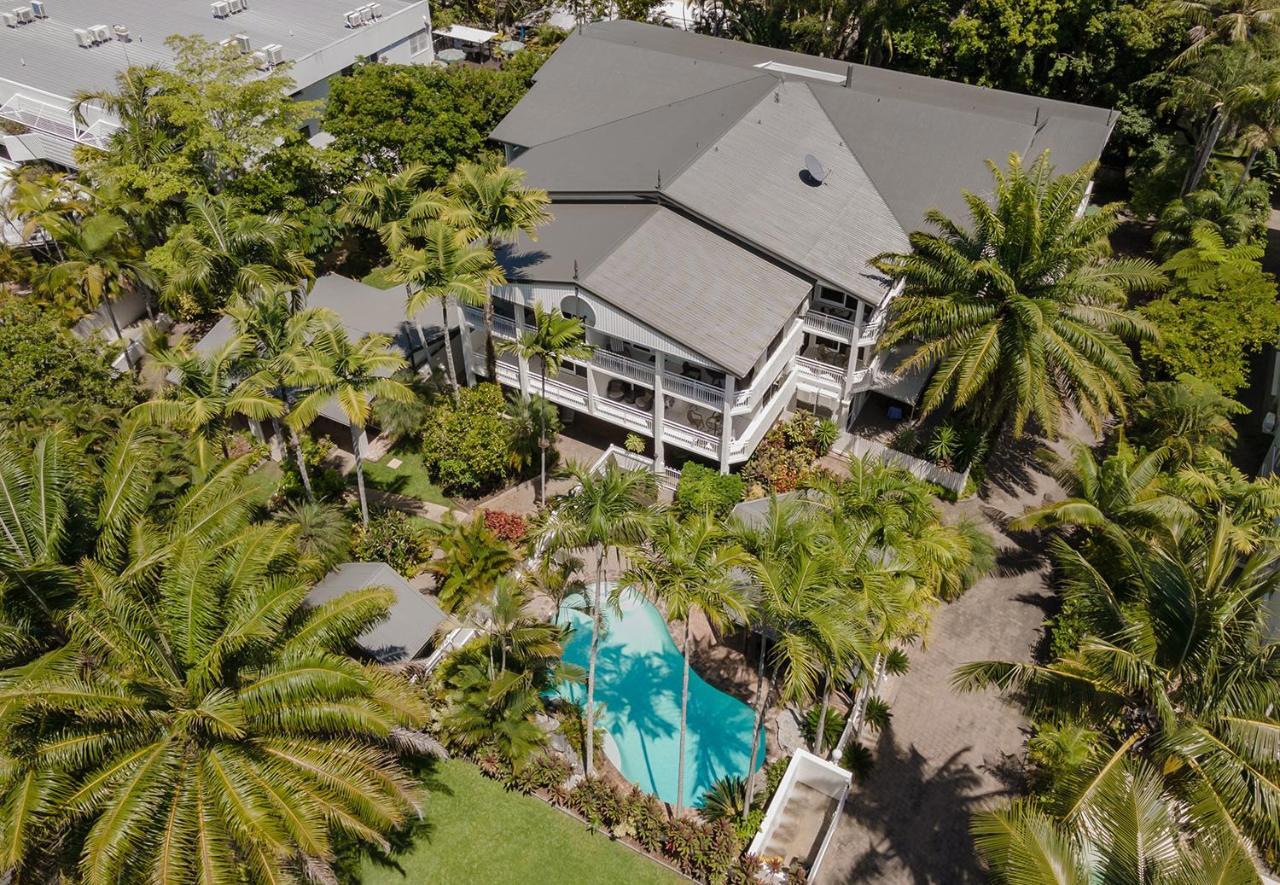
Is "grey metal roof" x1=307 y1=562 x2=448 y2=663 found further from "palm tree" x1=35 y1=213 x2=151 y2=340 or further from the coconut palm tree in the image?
"palm tree" x1=35 y1=213 x2=151 y2=340

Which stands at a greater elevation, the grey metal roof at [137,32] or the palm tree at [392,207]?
the grey metal roof at [137,32]

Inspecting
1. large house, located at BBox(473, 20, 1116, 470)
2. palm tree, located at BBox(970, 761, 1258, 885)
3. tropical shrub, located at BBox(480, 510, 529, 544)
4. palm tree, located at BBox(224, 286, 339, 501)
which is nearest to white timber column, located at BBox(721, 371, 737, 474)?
large house, located at BBox(473, 20, 1116, 470)

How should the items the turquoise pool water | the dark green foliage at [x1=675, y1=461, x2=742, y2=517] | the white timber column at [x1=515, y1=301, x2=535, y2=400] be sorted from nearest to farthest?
1. the turquoise pool water
2. the dark green foliage at [x1=675, y1=461, x2=742, y2=517]
3. the white timber column at [x1=515, y1=301, x2=535, y2=400]

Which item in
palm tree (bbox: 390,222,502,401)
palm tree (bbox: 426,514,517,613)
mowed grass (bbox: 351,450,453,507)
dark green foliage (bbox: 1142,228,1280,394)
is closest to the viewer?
palm tree (bbox: 426,514,517,613)

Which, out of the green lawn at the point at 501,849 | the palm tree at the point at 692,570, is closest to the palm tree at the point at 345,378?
the palm tree at the point at 692,570

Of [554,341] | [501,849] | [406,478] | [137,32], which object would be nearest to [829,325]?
[554,341]

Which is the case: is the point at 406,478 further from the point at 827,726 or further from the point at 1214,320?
the point at 1214,320

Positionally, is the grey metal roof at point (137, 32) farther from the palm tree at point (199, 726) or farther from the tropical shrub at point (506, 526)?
the palm tree at point (199, 726)
